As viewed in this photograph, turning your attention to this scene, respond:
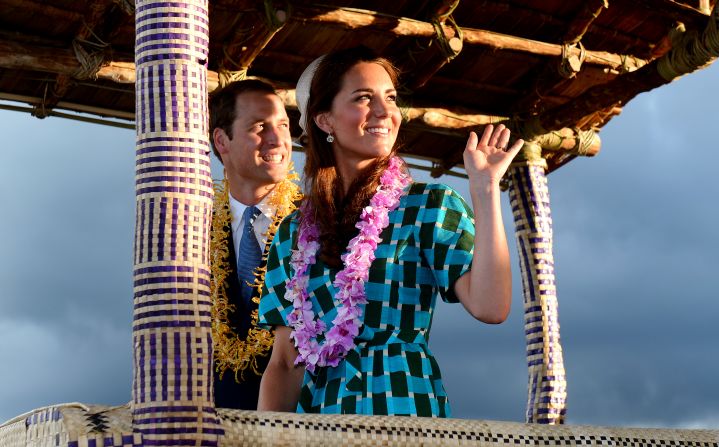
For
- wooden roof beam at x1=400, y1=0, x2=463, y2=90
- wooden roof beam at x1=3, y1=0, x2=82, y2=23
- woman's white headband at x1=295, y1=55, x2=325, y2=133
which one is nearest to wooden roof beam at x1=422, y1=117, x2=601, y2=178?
wooden roof beam at x1=400, y1=0, x2=463, y2=90

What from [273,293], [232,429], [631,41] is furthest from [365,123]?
[631,41]

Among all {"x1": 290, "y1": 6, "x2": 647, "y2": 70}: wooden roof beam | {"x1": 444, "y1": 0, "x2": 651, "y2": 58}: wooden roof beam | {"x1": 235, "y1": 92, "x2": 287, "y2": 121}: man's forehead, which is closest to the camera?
{"x1": 235, "y1": 92, "x2": 287, "y2": 121}: man's forehead

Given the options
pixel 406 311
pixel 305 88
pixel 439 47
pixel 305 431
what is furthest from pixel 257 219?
pixel 439 47

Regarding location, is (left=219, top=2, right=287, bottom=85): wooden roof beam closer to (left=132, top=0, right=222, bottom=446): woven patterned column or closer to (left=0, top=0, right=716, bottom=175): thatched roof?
(left=0, top=0, right=716, bottom=175): thatched roof

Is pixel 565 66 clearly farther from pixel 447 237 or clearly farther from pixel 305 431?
pixel 305 431

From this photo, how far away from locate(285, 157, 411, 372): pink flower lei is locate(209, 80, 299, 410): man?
0.86 meters

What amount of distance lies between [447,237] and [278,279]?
64cm

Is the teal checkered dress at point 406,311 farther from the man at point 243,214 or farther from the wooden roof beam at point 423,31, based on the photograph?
the wooden roof beam at point 423,31

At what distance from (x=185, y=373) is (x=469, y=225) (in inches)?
35.6

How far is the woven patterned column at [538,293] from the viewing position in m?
6.66

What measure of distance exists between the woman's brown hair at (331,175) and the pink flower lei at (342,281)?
43mm

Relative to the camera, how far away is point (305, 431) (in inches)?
98.1

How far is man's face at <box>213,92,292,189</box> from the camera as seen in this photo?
4.16 meters

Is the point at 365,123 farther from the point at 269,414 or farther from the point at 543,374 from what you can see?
the point at 543,374
